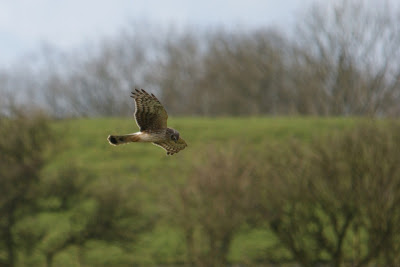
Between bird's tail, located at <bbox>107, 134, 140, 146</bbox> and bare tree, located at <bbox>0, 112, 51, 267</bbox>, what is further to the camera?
bare tree, located at <bbox>0, 112, 51, 267</bbox>

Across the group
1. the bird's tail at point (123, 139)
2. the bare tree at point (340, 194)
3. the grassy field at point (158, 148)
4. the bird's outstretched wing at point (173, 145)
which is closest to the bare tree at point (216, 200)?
the bare tree at point (340, 194)

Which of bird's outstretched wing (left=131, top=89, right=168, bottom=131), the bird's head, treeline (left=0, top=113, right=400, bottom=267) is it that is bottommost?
treeline (left=0, top=113, right=400, bottom=267)

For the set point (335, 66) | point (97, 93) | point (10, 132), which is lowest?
point (97, 93)

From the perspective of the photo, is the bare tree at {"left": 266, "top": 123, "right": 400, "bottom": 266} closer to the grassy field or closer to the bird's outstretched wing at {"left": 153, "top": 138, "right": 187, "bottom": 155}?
the grassy field

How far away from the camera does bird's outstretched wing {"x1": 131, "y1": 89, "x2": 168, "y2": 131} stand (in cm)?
735

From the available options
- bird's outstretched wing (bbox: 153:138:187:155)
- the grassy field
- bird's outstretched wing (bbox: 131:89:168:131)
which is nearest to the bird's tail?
bird's outstretched wing (bbox: 131:89:168:131)

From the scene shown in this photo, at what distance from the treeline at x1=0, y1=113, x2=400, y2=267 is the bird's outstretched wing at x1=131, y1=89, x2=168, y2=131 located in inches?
679

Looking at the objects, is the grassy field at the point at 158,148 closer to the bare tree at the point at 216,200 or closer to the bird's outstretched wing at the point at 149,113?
the bare tree at the point at 216,200

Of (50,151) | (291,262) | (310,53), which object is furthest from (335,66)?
(50,151)

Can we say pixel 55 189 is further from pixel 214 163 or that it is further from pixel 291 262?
pixel 291 262

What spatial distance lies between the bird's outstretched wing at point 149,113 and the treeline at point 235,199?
679 inches

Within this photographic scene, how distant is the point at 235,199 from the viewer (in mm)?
26375

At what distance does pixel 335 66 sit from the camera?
205ft

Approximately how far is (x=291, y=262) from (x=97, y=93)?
62.1 m
